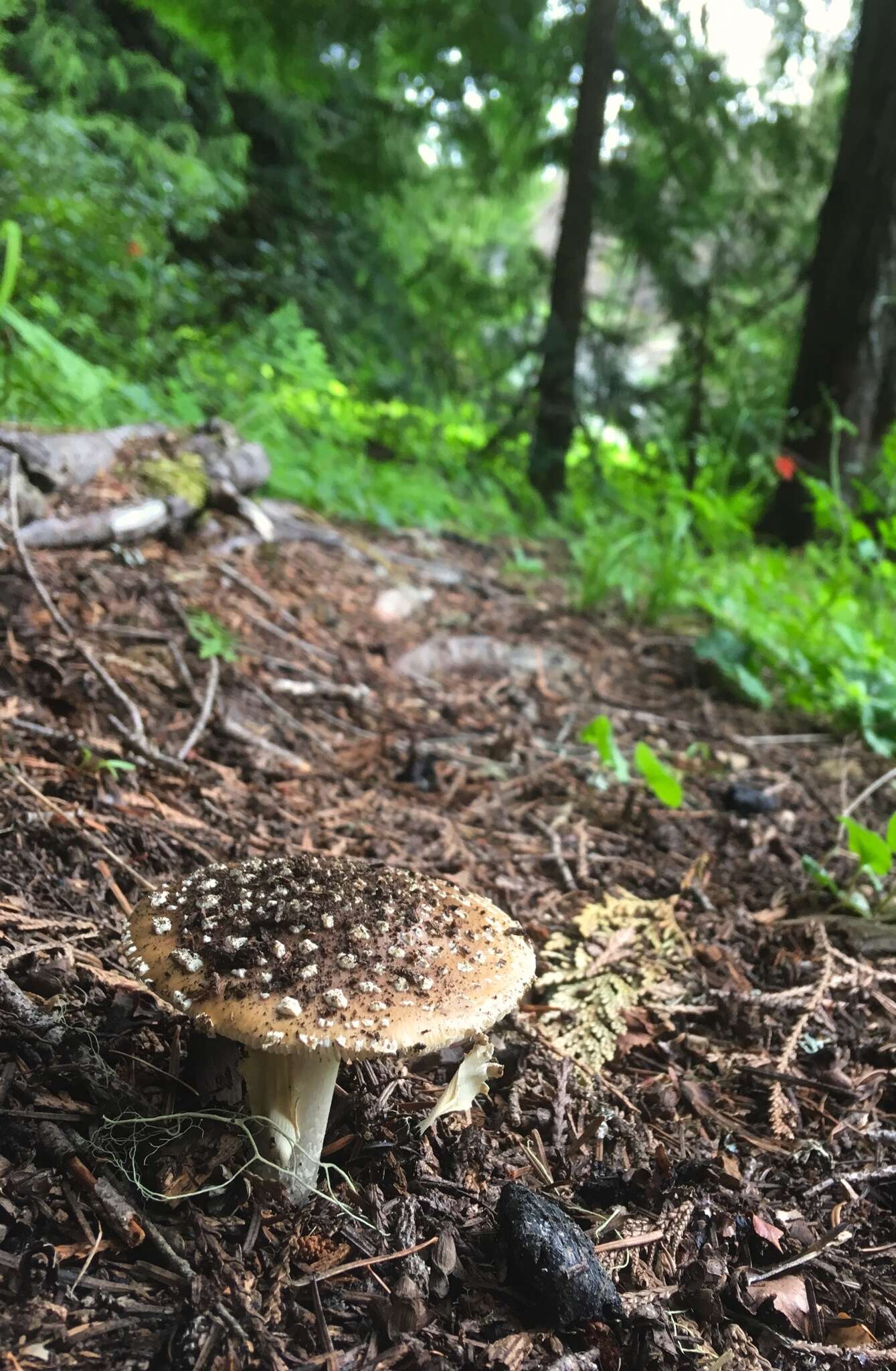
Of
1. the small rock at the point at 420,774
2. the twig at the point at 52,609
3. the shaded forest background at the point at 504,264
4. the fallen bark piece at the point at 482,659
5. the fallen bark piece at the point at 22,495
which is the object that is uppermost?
the shaded forest background at the point at 504,264

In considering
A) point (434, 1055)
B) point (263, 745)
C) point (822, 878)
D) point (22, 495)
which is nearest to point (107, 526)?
point (22, 495)

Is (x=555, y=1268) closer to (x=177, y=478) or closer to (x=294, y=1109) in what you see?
(x=294, y=1109)

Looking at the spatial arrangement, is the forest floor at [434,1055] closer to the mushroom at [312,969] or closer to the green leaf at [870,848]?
the mushroom at [312,969]

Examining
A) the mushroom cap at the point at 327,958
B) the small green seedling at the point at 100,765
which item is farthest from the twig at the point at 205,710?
the mushroom cap at the point at 327,958

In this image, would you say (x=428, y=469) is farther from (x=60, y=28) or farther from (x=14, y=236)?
(x=14, y=236)

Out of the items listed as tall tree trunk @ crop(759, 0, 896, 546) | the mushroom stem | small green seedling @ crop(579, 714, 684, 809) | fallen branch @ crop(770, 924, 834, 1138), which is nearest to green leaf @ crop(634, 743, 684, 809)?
small green seedling @ crop(579, 714, 684, 809)

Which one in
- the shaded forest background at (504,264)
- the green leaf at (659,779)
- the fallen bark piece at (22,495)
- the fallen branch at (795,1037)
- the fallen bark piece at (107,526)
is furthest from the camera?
the shaded forest background at (504,264)

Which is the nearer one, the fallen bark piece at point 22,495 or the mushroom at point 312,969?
the mushroom at point 312,969

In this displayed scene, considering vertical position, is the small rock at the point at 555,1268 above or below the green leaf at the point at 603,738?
below

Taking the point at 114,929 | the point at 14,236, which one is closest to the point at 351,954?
the point at 114,929
